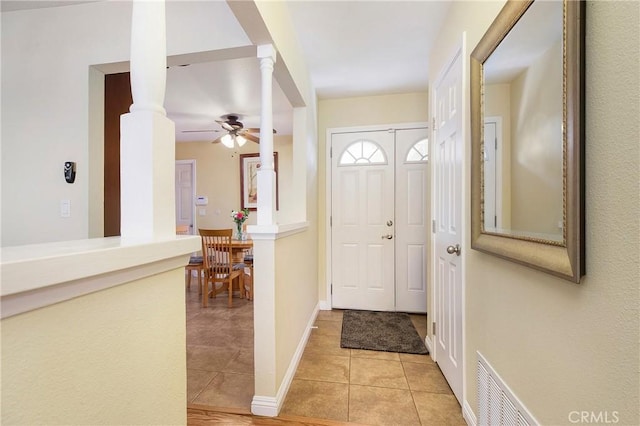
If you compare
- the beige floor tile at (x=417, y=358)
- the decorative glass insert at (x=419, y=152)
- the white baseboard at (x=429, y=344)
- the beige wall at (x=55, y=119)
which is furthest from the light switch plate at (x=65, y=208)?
the decorative glass insert at (x=419, y=152)

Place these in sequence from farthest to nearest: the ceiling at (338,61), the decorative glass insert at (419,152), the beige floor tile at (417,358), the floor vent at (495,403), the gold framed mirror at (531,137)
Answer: the decorative glass insert at (419,152) < the beige floor tile at (417,358) < the ceiling at (338,61) < the floor vent at (495,403) < the gold framed mirror at (531,137)

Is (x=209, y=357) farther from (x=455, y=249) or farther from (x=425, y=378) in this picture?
(x=455, y=249)

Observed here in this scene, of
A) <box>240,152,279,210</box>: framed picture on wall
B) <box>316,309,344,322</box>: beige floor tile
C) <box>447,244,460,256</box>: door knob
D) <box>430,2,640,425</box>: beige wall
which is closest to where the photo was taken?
<box>430,2,640,425</box>: beige wall

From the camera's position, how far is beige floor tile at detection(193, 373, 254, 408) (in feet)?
5.39

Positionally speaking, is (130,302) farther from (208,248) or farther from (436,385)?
(208,248)

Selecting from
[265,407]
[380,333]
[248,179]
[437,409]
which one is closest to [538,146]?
[437,409]

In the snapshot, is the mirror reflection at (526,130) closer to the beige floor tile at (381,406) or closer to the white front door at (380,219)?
the beige floor tile at (381,406)

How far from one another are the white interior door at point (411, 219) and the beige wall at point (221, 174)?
2.36 meters

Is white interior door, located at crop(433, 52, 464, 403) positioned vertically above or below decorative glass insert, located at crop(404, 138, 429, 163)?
below

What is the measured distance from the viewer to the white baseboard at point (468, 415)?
55.2 inches

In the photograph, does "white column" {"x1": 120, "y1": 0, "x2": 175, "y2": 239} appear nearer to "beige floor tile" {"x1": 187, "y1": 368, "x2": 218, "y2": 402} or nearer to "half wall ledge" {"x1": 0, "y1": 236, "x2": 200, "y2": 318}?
"half wall ledge" {"x1": 0, "y1": 236, "x2": 200, "y2": 318}

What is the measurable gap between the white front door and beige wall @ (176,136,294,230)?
6.12 feet

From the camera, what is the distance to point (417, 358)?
2.16 m

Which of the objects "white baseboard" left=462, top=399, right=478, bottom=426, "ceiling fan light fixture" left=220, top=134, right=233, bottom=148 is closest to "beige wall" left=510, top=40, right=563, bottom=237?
"white baseboard" left=462, top=399, right=478, bottom=426
